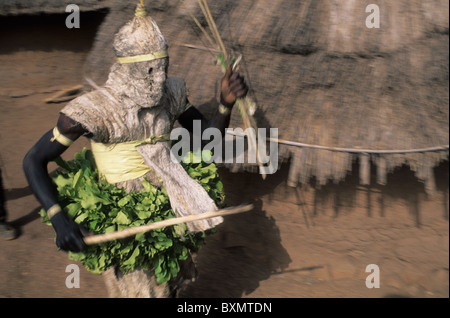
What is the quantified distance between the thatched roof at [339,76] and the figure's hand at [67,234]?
4.60 ft

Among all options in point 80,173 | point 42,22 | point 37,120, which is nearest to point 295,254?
point 80,173

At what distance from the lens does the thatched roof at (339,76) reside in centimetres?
302

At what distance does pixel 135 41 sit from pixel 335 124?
1.62 meters

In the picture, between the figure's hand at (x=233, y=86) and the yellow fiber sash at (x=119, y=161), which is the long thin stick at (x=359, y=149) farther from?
the yellow fiber sash at (x=119, y=161)

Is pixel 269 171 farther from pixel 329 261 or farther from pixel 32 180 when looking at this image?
pixel 32 180

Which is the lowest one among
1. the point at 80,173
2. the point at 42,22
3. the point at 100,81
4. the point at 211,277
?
Answer: the point at 211,277

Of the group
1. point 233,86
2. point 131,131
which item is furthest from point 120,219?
point 233,86

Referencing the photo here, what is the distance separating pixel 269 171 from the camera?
3412 millimetres

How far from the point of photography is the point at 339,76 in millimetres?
3221

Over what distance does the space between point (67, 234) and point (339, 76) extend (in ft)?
7.00

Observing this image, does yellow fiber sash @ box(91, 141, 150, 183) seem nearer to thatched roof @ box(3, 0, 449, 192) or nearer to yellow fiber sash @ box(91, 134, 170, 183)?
yellow fiber sash @ box(91, 134, 170, 183)

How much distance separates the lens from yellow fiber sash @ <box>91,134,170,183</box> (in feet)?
8.00

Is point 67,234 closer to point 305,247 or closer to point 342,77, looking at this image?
point 305,247

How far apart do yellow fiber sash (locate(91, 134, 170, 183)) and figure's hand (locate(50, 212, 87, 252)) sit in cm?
35
